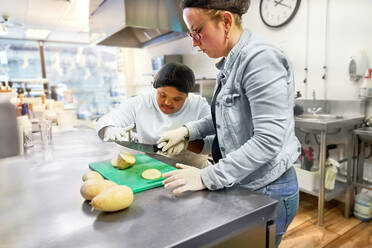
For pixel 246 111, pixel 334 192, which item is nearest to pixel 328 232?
pixel 334 192

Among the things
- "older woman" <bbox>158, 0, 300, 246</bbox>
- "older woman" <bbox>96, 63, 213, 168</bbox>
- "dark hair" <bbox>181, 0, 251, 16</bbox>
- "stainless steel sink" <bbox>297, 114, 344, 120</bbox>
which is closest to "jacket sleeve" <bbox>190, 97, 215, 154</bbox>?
"older woman" <bbox>96, 63, 213, 168</bbox>

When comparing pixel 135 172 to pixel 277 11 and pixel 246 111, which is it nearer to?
pixel 246 111

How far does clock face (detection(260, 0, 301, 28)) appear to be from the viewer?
8.09 ft

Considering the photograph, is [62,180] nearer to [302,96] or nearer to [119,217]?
[119,217]

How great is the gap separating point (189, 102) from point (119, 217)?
1.07 meters

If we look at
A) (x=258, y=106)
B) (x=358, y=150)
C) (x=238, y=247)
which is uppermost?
(x=258, y=106)

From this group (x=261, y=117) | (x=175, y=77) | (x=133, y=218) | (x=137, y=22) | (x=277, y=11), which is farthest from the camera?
(x=277, y=11)

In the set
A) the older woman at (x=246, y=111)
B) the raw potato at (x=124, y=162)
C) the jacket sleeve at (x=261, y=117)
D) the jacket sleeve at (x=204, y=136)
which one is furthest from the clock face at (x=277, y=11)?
the raw potato at (x=124, y=162)

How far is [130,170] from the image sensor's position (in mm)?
890

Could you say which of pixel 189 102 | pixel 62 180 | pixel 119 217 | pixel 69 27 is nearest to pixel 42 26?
pixel 69 27

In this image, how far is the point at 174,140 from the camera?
44.9 inches

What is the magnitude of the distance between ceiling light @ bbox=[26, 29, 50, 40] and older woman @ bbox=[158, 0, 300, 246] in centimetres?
534

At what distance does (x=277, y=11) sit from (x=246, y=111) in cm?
226

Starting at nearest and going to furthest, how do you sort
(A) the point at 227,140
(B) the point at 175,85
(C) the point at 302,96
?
(A) the point at 227,140 → (B) the point at 175,85 → (C) the point at 302,96
